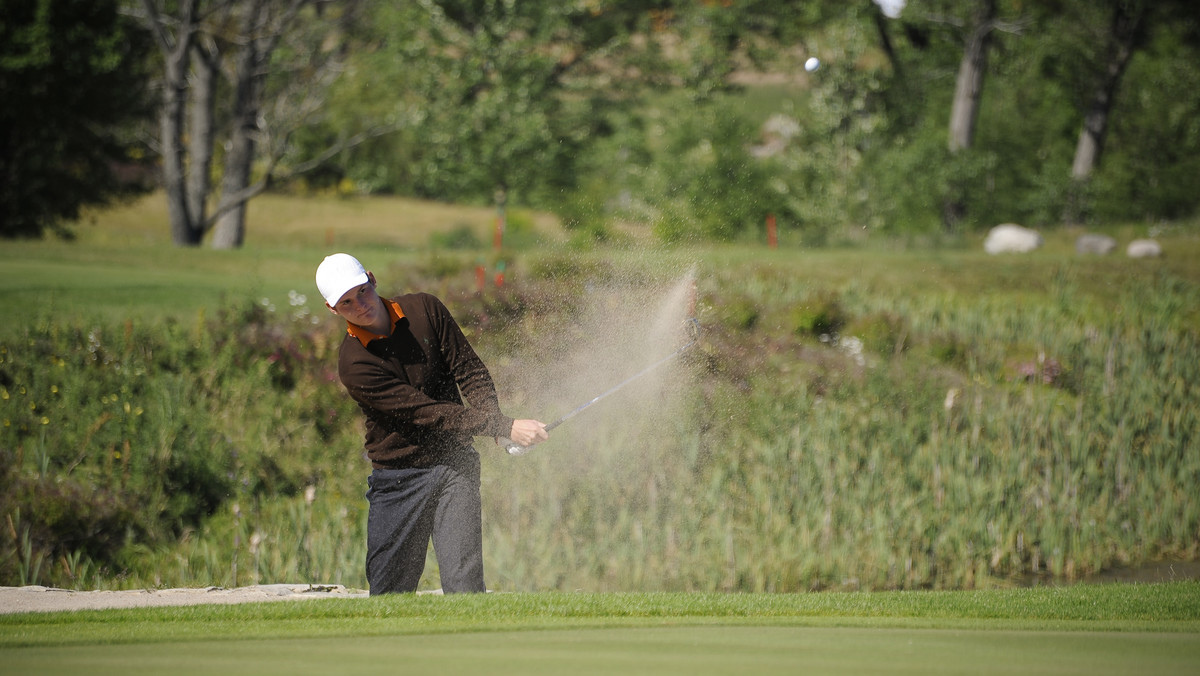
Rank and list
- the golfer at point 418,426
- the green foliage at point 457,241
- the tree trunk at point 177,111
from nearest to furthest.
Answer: the golfer at point 418,426 < the green foliage at point 457,241 < the tree trunk at point 177,111

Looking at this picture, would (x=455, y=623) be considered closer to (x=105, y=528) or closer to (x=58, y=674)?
(x=58, y=674)

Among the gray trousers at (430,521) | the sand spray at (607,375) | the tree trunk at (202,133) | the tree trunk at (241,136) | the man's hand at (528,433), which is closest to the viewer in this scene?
the man's hand at (528,433)

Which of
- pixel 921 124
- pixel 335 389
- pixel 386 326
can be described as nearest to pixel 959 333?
pixel 335 389

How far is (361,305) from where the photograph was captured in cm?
563

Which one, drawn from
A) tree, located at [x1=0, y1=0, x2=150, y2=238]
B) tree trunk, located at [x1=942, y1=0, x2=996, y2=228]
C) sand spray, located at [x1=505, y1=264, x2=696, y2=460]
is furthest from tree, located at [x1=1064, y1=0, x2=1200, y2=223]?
sand spray, located at [x1=505, y1=264, x2=696, y2=460]

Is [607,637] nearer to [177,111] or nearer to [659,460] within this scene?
[659,460]

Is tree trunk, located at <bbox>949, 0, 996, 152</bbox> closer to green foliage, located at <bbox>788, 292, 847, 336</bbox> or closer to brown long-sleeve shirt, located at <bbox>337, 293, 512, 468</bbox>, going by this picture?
green foliage, located at <bbox>788, 292, 847, 336</bbox>

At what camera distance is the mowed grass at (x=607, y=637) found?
13.7 ft

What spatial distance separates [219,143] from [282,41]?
56.1 feet

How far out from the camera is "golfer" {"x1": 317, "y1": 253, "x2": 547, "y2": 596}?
575 centimetres

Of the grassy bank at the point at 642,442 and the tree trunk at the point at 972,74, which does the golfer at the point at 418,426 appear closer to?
the grassy bank at the point at 642,442

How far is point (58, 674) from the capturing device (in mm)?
4070

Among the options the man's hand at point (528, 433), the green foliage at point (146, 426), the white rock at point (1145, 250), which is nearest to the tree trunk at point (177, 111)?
the green foliage at point (146, 426)

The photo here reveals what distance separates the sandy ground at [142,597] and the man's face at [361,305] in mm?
1597
